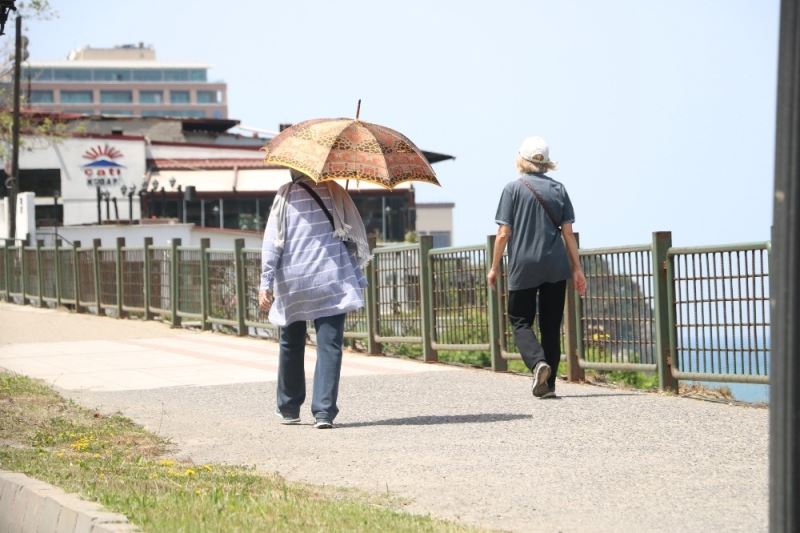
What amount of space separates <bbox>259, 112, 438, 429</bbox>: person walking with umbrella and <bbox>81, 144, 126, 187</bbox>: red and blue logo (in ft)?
193

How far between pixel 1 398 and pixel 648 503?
6.47 m

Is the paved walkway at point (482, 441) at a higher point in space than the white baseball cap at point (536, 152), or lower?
lower

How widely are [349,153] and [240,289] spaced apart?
1169 centimetres

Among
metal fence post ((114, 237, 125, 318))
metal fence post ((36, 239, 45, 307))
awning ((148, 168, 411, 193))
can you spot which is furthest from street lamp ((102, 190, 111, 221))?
metal fence post ((114, 237, 125, 318))

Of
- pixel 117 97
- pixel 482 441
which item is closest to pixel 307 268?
pixel 482 441

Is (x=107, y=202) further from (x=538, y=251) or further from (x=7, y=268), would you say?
(x=538, y=251)

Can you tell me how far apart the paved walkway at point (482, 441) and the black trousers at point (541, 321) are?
1.12 feet

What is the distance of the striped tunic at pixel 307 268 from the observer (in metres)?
10.0

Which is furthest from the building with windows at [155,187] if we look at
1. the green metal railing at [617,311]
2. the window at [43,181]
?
the green metal railing at [617,311]

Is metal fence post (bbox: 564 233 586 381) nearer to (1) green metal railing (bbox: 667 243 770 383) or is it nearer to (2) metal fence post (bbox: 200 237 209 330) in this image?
(1) green metal railing (bbox: 667 243 770 383)

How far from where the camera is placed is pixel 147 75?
19800 cm

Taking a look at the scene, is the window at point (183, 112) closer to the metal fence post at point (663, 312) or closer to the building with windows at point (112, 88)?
the building with windows at point (112, 88)

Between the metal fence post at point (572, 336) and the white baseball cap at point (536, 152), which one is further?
the metal fence post at point (572, 336)

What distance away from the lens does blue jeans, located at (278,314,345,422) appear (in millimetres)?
10062
